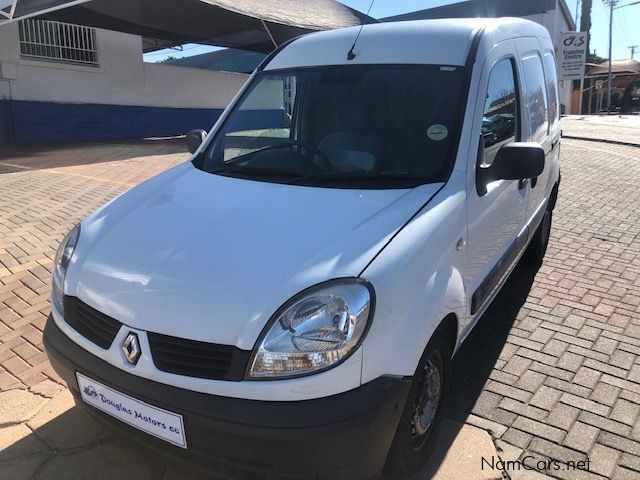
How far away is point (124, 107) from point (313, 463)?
50.5ft

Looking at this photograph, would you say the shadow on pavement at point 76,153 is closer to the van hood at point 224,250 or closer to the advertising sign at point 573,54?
the van hood at point 224,250

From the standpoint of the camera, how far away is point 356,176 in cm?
270

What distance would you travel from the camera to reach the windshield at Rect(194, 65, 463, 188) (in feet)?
8.93

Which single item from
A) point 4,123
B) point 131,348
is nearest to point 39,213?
point 131,348

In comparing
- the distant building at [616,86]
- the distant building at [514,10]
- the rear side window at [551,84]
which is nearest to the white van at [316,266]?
the rear side window at [551,84]

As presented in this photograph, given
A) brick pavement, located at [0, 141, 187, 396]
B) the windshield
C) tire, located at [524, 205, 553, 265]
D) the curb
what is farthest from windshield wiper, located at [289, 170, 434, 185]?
the curb

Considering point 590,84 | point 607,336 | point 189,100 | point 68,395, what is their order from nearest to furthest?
point 68,395, point 607,336, point 189,100, point 590,84

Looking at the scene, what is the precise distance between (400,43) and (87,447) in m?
2.65

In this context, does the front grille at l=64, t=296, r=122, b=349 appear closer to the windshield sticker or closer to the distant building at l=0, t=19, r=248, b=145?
the windshield sticker

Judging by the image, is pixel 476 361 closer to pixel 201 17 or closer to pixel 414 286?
pixel 414 286

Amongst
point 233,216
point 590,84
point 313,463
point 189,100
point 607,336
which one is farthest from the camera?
point 590,84

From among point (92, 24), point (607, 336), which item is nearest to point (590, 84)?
point (92, 24)

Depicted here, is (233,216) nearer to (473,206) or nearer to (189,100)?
(473,206)

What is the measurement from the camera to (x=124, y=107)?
609 inches
